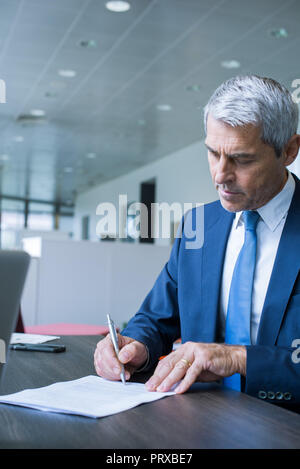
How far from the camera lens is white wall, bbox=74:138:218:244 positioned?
10.3 meters

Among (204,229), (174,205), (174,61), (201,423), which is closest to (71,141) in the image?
(174,205)

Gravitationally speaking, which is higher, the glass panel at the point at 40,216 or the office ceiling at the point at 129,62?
the office ceiling at the point at 129,62

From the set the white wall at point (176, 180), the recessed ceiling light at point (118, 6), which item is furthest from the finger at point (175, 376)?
Answer: the white wall at point (176, 180)

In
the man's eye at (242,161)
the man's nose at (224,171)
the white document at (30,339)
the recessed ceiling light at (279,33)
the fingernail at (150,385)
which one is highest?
the recessed ceiling light at (279,33)

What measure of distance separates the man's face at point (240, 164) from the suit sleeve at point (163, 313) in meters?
0.27

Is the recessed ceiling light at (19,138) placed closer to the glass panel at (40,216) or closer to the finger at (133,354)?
the glass panel at (40,216)

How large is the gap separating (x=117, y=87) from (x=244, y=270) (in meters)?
6.69

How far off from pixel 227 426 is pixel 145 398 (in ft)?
0.61

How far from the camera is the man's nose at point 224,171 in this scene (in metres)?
1.20

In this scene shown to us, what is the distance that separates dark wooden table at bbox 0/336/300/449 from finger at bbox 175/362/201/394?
0.01 m

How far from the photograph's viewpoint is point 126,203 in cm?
1450

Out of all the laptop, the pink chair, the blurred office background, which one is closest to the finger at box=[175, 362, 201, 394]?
the laptop

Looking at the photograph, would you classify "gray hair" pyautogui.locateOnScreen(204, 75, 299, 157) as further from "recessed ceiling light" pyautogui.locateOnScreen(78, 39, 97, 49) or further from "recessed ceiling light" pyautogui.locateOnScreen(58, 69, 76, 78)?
"recessed ceiling light" pyautogui.locateOnScreen(58, 69, 76, 78)

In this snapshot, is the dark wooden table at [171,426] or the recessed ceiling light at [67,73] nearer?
the dark wooden table at [171,426]
